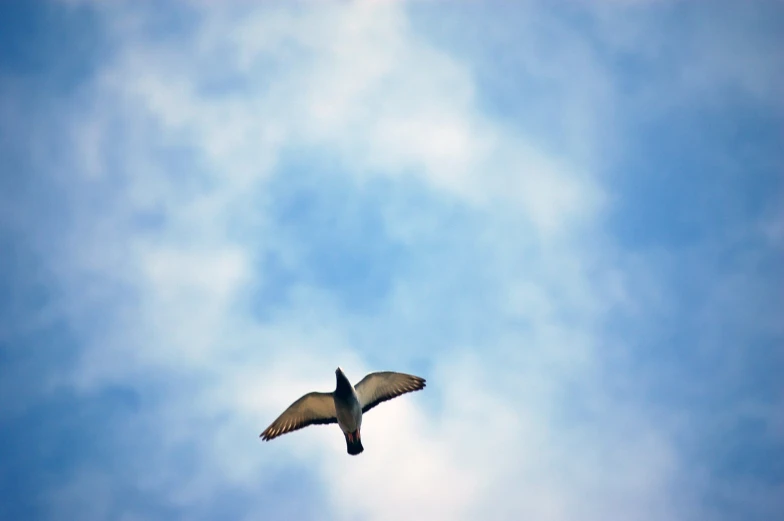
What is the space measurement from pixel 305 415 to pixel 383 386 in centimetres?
258

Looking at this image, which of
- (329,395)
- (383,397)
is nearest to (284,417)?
(329,395)

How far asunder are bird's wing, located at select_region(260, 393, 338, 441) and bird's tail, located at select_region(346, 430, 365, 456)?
0.76m

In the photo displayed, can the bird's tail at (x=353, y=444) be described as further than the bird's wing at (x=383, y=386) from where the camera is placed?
No

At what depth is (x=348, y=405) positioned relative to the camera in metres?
16.4

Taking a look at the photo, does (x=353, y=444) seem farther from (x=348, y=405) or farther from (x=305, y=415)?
(x=305, y=415)

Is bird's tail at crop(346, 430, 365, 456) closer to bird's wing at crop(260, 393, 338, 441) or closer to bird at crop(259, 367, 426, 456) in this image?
bird at crop(259, 367, 426, 456)

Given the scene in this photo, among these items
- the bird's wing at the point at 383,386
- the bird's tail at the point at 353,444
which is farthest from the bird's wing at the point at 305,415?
the bird's wing at the point at 383,386

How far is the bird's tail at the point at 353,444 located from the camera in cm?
1689

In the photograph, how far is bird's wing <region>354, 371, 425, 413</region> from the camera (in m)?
17.3

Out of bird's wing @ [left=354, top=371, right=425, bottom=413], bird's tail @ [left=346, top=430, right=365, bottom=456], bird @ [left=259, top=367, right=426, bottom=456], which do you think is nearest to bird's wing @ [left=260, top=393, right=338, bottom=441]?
bird @ [left=259, top=367, right=426, bottom=456]

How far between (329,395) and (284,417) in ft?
5.23

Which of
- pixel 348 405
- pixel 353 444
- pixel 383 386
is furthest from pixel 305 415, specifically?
pixel 383 386

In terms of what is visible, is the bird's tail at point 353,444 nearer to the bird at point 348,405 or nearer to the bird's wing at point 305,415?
the bird at point 348,405

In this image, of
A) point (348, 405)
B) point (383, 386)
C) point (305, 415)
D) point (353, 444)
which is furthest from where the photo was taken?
point (383, 386)
